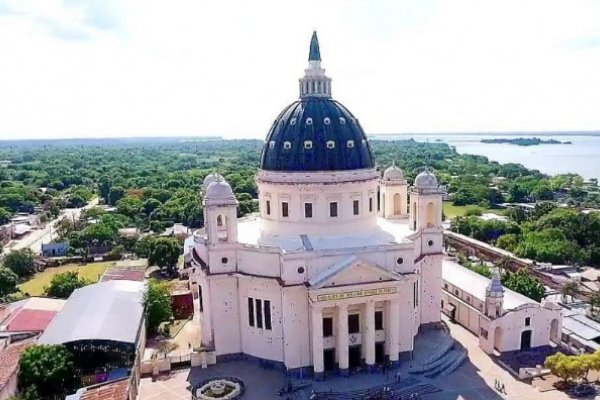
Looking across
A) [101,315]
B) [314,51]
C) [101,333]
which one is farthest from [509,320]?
[101,315]

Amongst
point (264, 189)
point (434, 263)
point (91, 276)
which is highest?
point (264, 189)

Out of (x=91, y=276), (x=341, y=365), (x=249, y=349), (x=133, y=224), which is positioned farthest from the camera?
(x=133, y=224)

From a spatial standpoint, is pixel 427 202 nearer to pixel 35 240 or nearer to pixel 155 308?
pixel 155 308

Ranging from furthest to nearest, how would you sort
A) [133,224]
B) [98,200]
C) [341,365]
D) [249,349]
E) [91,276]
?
[98,200] → [133,224] → [91,276] → [249,349] → [341,365]

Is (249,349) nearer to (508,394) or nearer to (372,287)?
(372,287)

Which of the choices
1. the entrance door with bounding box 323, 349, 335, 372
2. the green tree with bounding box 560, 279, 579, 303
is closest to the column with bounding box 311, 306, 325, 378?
the entrance door with bounding box 323, 349, 335, 372

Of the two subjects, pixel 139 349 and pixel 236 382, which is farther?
pixel 139 349

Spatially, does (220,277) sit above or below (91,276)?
above

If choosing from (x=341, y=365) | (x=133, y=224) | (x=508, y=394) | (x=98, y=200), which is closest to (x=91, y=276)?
(x=133, y=224)
